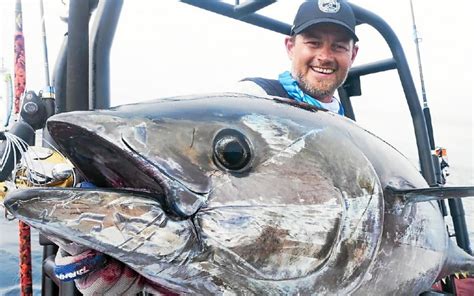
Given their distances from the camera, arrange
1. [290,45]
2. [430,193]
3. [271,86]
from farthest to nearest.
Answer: [290,45] < [271,86] < [430,193]

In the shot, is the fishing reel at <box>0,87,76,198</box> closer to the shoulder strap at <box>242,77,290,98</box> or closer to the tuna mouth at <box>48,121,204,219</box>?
the tuna mouth at <box>48,121,204,219</box>

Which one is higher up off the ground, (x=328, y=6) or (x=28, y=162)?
(x=328, y=6)

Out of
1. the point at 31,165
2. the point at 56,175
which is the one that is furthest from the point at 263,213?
the point at 31,165

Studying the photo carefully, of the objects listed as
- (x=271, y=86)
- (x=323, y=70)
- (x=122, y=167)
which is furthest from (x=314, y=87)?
(x=122, y=167)

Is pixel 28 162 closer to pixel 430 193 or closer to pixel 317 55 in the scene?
pixel 430 193

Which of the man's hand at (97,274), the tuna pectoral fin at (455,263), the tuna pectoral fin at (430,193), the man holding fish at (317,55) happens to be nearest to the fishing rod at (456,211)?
the tuna pectoral fin at (455,263)

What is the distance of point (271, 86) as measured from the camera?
2.21 m

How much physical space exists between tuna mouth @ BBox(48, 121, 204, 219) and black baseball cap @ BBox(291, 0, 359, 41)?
162 cm

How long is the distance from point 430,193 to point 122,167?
2.60ft

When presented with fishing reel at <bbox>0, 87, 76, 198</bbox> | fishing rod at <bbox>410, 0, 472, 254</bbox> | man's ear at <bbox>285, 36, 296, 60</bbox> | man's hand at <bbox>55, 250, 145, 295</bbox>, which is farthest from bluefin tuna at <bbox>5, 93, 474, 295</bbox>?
fishing rod at <bbox>410, 0, 472, 254</bbox>

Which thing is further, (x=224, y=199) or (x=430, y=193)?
(x=430, y=193)

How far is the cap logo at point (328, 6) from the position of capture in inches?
89.2

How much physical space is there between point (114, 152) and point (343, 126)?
0.66m

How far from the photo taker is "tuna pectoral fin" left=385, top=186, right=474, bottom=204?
1.15 m
